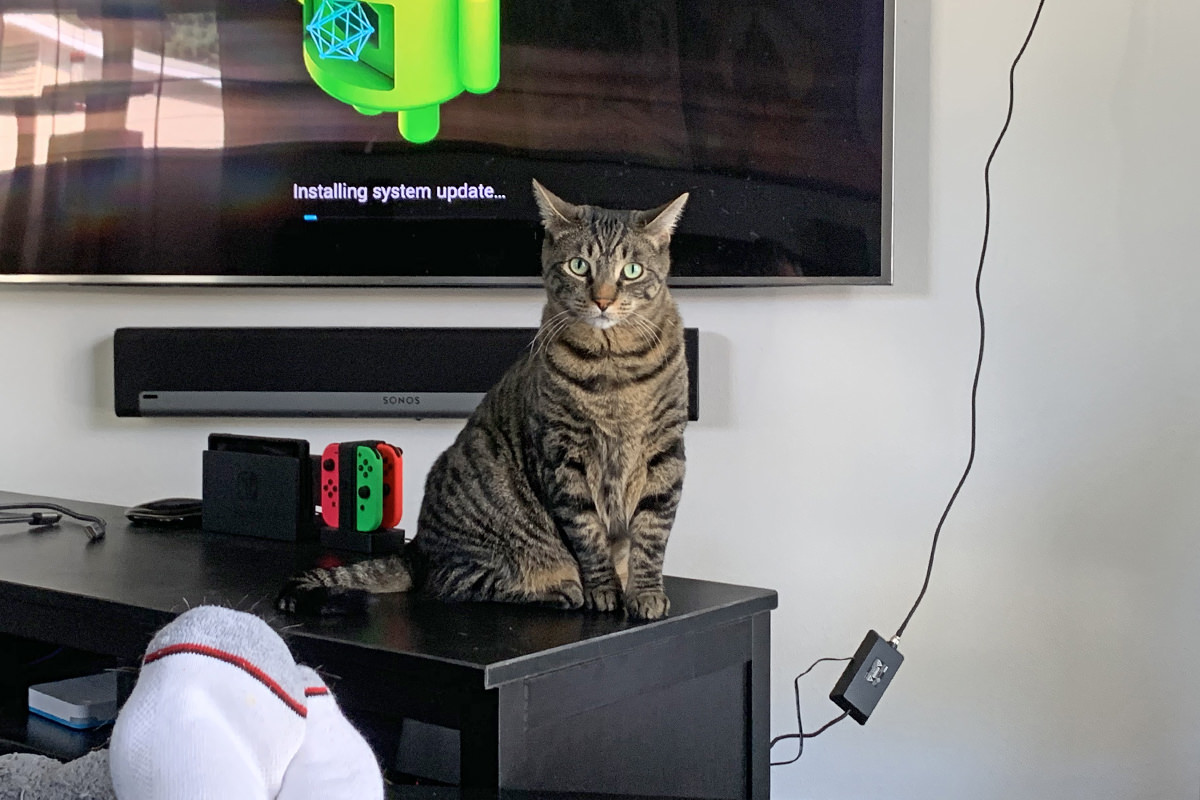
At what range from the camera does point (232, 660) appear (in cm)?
47

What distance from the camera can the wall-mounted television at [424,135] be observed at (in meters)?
1.78

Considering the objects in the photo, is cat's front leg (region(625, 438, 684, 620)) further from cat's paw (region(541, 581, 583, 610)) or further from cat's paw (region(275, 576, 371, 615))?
cat's paw (region(275, 576, 371, 615))

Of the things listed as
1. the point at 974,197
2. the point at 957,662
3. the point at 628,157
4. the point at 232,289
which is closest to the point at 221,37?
the point at 232,289

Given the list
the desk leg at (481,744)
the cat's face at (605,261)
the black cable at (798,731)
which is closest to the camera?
the desk leg at (481,744)

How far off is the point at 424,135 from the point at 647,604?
111cm

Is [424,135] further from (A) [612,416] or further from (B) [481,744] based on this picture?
(B) [481,744]

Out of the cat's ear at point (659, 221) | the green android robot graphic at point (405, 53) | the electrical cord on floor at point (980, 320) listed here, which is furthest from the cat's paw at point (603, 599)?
the green android robot graphic at point (405, 53)

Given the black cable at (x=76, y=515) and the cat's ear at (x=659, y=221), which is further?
the black cable at (x=76, y=515)

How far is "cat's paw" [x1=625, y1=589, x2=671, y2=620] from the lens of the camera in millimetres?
975

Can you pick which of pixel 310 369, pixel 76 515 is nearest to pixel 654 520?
pixel 76 515

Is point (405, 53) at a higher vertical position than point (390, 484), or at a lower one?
higher

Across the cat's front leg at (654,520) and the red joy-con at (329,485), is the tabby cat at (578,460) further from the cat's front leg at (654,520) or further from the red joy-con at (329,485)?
the red joy-con at (329,485)

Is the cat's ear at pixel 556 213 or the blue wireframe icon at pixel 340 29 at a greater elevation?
the blue wireframe icon at pixel 340 29

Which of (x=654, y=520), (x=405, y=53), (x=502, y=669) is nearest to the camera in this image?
(x=502, y=669)
